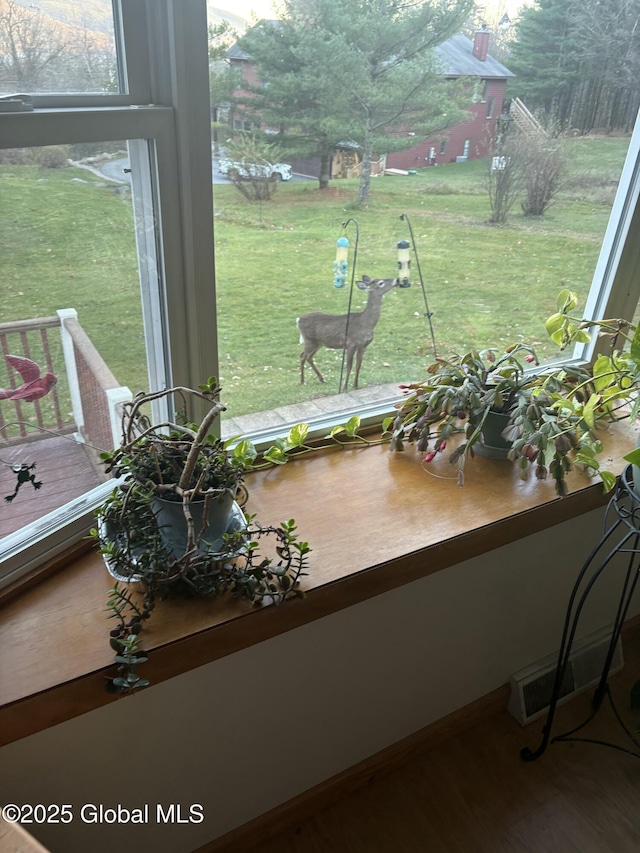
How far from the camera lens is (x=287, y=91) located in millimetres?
1045

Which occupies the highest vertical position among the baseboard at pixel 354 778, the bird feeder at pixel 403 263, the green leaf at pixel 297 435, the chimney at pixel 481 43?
the chimney at pixel 481 43

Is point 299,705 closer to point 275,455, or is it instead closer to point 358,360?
point 275,455

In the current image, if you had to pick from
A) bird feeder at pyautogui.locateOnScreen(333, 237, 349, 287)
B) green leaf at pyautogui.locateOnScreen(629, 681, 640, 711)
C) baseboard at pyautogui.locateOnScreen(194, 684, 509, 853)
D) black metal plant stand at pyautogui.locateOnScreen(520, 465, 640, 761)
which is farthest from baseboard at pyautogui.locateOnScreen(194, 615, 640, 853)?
bird feeder at pyautogui.locateOnScreen(333, 237, 349, 287)

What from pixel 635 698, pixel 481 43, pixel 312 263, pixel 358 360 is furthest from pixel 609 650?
pixel 481 43

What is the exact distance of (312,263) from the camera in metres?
1.21

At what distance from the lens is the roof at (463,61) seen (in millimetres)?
1154

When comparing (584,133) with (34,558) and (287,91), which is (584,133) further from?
(34,558)

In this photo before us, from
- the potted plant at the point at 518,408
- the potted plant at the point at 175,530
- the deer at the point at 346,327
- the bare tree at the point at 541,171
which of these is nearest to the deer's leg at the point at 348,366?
the deer at the point at 346,327

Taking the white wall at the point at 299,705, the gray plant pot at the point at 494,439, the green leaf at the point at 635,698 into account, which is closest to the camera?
the white wall at the point at 299,705

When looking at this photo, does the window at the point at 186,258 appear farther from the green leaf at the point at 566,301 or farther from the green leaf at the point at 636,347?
the green leaf at the point at 636,347

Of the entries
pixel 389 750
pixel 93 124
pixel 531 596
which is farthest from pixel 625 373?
pixel 93 124

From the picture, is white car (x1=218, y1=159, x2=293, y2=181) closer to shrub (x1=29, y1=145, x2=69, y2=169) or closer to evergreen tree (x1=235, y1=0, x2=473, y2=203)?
evergreen tree (x1=235, y1=0, x2=473, y2=203)

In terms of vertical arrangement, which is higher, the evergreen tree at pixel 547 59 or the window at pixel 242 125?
the evergreen tree at pixel 547 59

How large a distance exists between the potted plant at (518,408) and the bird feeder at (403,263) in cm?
19
